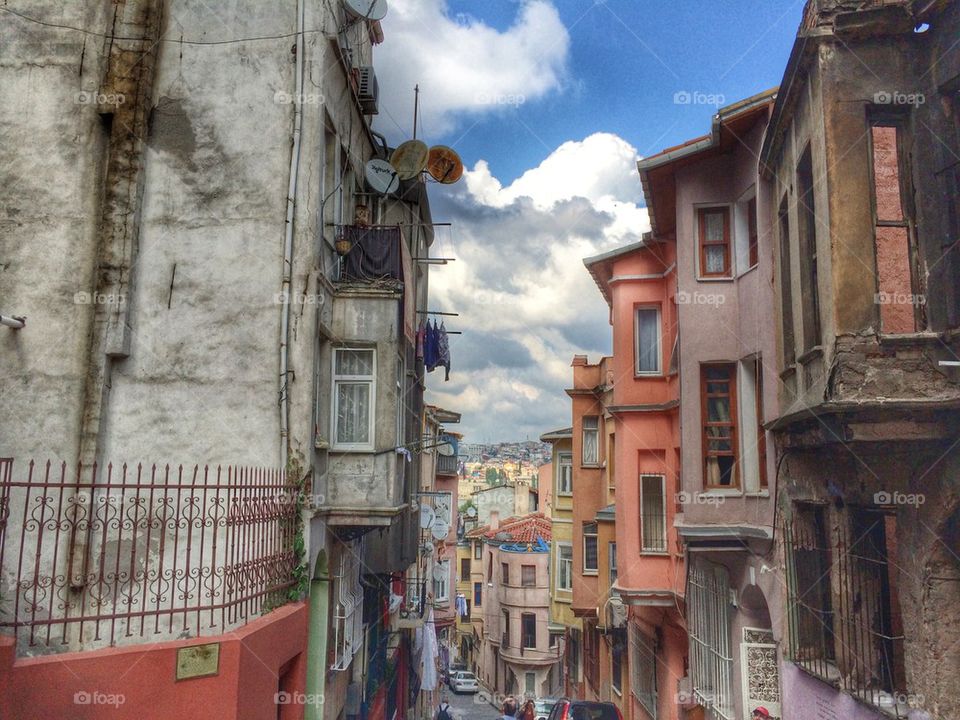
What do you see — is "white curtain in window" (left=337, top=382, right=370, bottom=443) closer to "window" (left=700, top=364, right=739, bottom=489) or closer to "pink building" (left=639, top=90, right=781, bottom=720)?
"pink building" (left=639, top=90, right=781, bottom=720)

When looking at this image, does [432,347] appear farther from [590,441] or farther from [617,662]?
[617,662]

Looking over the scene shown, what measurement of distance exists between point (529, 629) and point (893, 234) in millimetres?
49166

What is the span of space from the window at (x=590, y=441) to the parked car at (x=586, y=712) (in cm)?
1055

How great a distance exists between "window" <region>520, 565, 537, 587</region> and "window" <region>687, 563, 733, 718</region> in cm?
3698

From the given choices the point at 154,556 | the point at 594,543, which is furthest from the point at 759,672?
the point at 594,543

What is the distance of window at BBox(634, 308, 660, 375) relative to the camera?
1923 cm

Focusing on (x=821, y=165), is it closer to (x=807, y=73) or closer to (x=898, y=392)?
(x=807, y=73)

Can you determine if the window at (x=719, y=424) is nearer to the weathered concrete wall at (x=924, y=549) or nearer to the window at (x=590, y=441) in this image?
the weathered concrete wall at (x=924, y=549)

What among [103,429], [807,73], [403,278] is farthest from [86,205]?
[807,73]

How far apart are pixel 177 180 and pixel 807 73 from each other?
30.3 ft

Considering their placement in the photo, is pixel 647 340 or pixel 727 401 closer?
pixel 727 401

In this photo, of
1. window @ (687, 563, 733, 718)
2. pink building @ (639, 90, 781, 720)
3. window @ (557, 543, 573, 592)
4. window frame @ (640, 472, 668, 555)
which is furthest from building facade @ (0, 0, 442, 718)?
window @ (557, 543, 573, 592)

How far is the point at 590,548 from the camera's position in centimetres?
2884

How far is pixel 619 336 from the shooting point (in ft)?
63.9
